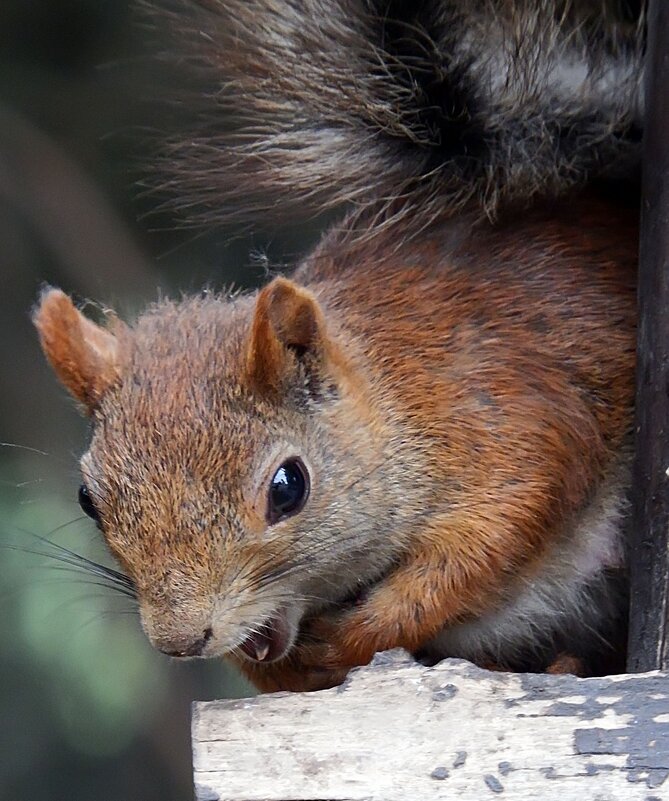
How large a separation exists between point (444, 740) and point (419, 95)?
69 centimetres

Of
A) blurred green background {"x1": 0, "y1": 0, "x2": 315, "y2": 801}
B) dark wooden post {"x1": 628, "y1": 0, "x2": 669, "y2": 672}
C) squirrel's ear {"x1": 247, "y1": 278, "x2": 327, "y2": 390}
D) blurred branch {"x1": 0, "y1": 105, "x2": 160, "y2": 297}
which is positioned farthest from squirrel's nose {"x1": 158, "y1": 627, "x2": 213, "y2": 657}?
blurred branch {"x1": 0, "y1": 105, "x2": 160, "y2": 297}

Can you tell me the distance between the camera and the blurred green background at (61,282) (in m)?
2.23

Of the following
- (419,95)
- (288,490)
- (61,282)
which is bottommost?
(288,490)

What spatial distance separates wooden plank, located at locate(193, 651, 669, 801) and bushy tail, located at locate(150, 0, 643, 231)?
566mm

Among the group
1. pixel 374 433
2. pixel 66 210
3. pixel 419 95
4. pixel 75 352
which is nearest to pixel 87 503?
pixel 75 352

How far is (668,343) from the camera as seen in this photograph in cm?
114

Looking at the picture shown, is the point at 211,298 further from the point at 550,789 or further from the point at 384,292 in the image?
the point at 550,789

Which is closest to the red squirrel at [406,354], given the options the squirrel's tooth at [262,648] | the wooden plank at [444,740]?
the squirrel's tooth at [262,648]

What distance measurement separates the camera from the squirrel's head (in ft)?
3.37

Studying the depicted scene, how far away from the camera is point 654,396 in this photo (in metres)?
1.16

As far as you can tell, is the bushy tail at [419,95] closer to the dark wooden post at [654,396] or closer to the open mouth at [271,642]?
the dark wooden post at [654,396]

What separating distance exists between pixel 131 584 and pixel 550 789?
0.44m

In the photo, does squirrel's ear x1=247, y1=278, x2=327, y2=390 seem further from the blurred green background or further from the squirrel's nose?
the blurred green background

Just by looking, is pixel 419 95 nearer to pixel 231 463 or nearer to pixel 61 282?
pixel 231 463
